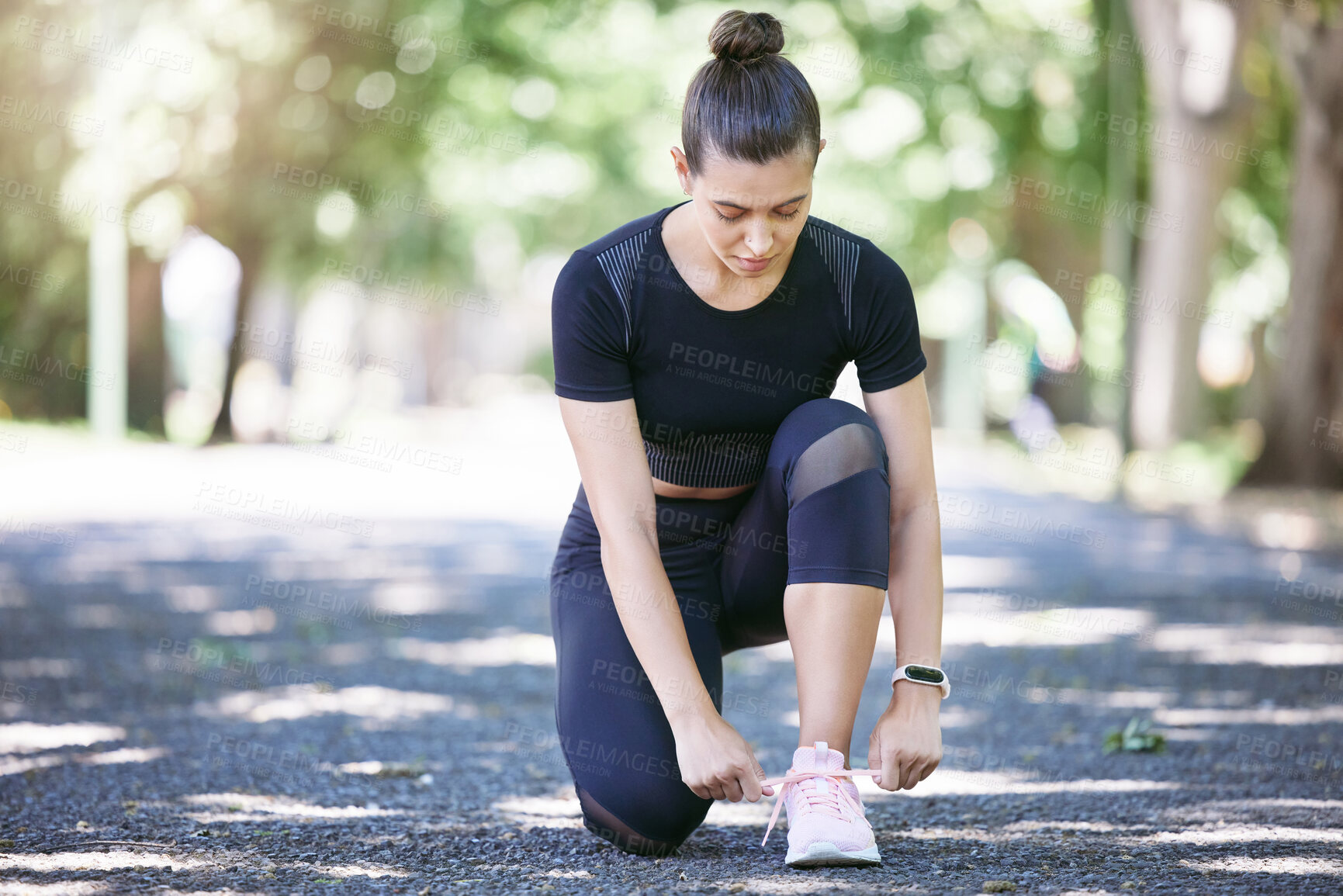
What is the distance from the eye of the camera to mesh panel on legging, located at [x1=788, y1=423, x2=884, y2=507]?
264cm

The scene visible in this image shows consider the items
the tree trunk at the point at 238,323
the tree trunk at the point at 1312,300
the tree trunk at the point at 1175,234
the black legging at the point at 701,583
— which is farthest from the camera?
the tree trunk at the point at 238,323

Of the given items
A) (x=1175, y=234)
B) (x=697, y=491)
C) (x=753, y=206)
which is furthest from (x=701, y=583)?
(x=1175, y=234)

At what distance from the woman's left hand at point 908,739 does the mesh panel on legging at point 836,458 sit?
0.40 meters

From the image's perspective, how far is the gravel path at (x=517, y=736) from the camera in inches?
104

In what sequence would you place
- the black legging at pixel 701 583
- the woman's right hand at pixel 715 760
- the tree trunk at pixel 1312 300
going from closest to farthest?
the woman's right hand at pixel 715 760 < the black legging at pixel 701 583 < the tree trunk at pixel 1312 300

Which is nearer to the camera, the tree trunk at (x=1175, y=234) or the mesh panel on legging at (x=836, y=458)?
the mesh panel on legging at (x=836, y=458)

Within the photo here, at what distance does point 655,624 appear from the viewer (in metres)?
2.60

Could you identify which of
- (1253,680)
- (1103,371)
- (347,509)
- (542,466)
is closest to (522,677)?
(1253,680)

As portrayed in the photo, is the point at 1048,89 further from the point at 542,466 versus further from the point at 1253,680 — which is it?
the point at 1253,680

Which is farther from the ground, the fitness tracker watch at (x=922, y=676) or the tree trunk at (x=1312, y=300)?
the tree trunk at (x=1312, y=300)

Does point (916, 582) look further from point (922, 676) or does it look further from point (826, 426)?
point (826, 426)

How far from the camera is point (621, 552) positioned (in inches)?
105

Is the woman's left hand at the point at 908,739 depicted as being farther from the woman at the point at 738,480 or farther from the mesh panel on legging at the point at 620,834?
the mesh panel on legging at the point at 620,834

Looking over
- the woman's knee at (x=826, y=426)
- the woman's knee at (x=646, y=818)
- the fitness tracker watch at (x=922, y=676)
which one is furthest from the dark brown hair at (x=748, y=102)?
the woman's knee at (x=646, y=818)
